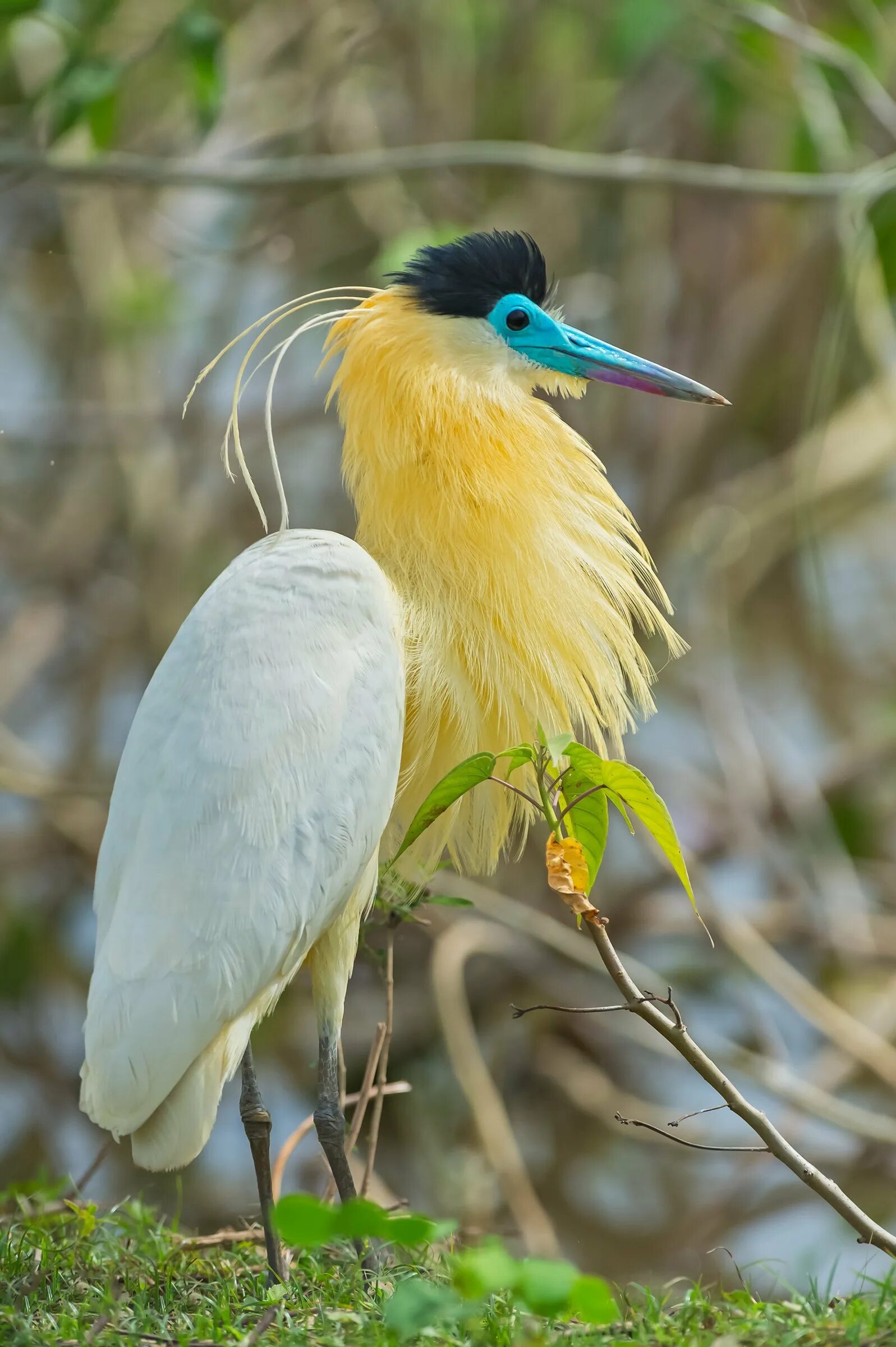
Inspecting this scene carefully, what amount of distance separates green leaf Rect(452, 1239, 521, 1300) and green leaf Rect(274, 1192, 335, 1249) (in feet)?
0.36

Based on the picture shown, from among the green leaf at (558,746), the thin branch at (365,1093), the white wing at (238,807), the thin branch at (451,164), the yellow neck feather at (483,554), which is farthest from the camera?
the thin branch at (451,164)

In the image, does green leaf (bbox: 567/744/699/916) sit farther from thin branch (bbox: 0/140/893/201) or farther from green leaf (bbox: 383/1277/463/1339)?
thin branch (bbox: 0/140/893/201)

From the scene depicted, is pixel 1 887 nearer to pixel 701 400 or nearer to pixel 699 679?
pixel 699 679

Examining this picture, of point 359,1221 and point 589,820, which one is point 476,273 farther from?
point 359,1221

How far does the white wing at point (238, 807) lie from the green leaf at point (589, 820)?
12.3 inches

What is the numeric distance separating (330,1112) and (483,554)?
2.39ft

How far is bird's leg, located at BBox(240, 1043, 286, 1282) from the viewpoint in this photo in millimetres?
1578

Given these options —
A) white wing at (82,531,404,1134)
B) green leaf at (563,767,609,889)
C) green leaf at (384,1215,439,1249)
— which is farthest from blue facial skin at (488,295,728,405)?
green leaf at (384,1215,439,1249)

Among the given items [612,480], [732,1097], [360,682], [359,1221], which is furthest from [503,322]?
[612,480]

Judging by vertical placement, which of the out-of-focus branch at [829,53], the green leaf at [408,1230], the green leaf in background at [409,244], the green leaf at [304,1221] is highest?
the out-of-focus branch at [829,53]

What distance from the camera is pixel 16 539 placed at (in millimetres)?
4078

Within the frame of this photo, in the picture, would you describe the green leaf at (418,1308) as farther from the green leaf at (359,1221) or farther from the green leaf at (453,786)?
the green leaf at (453,786)

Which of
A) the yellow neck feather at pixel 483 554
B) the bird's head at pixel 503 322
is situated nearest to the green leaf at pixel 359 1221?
the yellow neck feather at pixel 483 554

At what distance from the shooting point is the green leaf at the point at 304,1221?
101 cm
